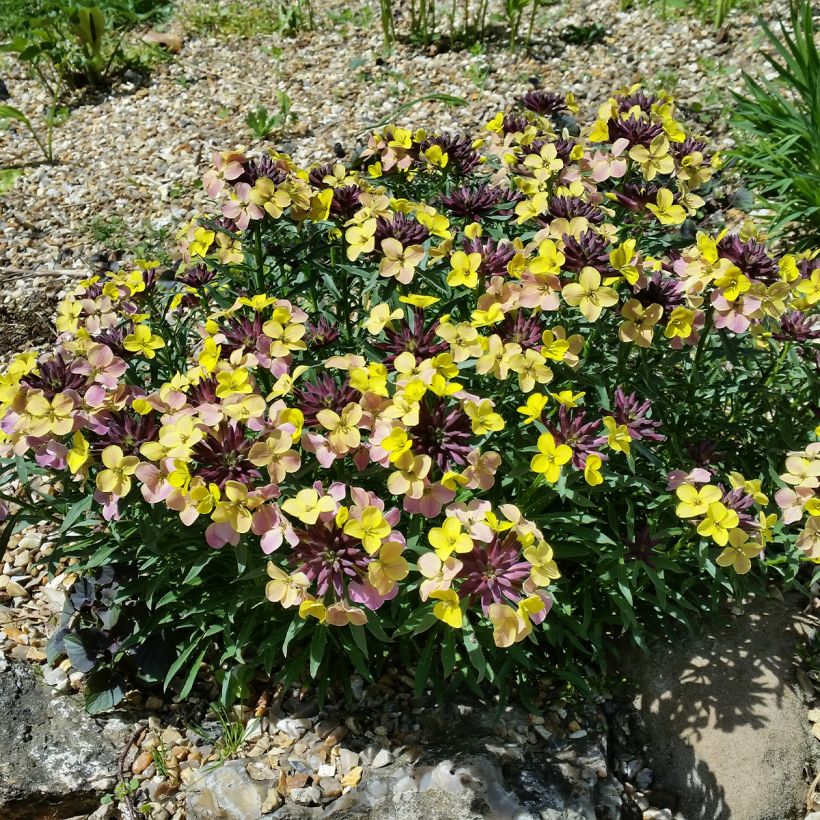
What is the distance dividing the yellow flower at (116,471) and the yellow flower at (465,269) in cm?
105

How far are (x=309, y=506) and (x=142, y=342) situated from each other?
86cm

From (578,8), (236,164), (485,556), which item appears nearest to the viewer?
(485,556)

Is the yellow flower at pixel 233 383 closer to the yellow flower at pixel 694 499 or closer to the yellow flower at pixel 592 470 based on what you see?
the yellow flower at pixel 592 470

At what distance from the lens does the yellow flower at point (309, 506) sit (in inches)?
76.0

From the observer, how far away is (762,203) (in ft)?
15.6

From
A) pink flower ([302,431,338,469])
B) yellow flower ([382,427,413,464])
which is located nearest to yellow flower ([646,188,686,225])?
yellow flower ([382,427,413,464])

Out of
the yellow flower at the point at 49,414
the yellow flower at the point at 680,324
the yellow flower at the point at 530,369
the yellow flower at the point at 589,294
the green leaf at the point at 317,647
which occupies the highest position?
the yellow flower at the point at 589,294

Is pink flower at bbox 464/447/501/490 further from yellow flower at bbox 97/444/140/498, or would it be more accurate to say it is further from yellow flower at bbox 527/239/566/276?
yellow flower at bbox 97/444/140/498

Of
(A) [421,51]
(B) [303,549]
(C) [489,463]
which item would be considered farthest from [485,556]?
(A) [421,51]

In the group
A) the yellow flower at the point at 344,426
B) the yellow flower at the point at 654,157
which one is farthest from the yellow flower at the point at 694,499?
the yellow flower at the point at 654,157

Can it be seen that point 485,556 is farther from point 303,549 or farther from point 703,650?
point 703,650

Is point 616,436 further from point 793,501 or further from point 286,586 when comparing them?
point 286,586

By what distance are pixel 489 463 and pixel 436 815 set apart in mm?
1018

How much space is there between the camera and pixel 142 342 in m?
2.42
